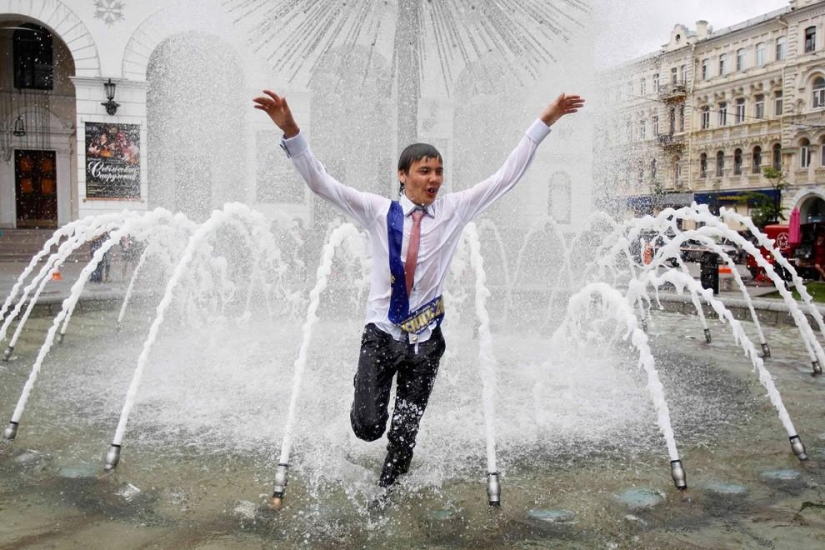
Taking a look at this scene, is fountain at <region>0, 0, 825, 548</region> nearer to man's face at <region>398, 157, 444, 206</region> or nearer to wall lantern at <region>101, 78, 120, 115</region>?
man's face at <region>398, 157, 444, 206</region>

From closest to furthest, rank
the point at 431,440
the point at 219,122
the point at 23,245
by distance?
the point at 431,440 < the point at 23,245 < the point at 219,122

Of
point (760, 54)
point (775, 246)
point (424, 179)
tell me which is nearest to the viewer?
point (424, 179)

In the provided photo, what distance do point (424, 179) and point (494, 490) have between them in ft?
4.20

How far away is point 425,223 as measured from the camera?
2.77 metres

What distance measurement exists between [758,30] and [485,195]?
41.4 metres

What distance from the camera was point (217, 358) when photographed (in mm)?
5914

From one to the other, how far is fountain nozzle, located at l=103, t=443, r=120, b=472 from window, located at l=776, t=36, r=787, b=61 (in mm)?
40761

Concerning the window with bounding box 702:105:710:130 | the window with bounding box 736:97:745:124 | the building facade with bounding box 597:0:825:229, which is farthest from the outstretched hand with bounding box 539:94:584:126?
the window with bounding box 702:105:710:130

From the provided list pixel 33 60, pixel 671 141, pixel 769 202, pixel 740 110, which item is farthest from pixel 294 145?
pixel 671 141

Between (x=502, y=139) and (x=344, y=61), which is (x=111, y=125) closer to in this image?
(x=502, y=139)

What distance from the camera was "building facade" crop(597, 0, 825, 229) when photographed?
3531 centimetres

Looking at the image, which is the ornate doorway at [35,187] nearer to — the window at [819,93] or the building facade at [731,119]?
the building facade at [731,119]

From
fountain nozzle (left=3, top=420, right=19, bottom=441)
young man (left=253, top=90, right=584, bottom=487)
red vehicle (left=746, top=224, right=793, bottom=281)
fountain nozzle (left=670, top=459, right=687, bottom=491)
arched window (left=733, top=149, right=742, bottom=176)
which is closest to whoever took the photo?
young man (left=253, top=90, right=584, bottom=487)

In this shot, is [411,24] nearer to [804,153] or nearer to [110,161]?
[110,161]
